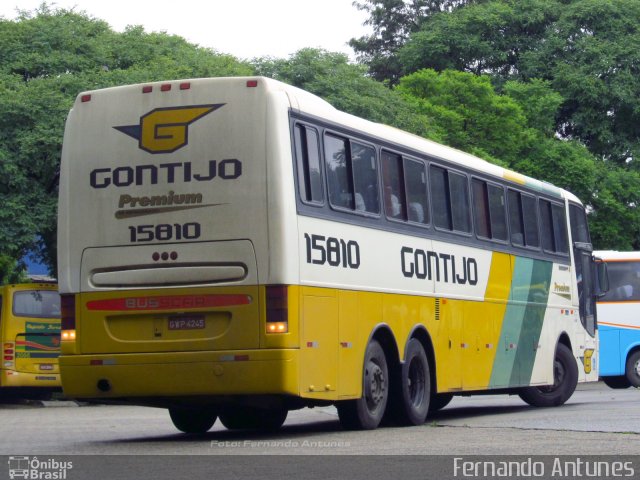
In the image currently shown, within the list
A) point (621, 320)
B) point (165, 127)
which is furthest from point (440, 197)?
point (621, 320)

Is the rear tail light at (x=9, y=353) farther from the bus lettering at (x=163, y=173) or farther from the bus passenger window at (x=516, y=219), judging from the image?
the bus lettering at (x=163, y=173)

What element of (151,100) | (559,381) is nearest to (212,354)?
(151,100)

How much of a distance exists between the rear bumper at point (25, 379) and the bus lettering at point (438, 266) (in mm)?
11755

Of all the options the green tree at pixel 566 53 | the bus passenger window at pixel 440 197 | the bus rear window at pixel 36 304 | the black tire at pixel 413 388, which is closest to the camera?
the black tire at pixel 413 388

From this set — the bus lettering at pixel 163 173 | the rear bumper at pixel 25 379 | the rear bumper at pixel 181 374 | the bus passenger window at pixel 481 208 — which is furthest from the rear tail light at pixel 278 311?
the rear bumper at pixel 25 379

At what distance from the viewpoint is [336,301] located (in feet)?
45.1

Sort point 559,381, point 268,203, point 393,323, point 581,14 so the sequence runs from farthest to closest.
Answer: point 581,14
point 559,381
point 393,323
point 268,203

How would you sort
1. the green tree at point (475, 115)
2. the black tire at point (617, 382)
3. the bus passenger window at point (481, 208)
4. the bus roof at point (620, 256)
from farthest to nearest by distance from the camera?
the green tree at point (475, 115), the black tire at point (617, 382), the bus roof at point (620, 256), the bus passenger window at point (481, 208)

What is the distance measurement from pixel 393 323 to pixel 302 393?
2.44 metres

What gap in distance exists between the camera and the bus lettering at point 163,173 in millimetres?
13070

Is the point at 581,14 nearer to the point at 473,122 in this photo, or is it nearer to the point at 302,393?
the point at 473,122

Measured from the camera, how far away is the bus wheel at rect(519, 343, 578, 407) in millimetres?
21016

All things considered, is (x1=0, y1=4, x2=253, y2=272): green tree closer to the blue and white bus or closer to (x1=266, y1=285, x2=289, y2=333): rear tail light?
the blue and white bus

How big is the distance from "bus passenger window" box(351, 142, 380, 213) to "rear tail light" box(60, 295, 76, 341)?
9.99 ft
